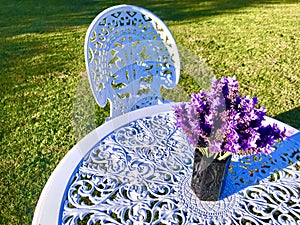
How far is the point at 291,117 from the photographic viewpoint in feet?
10.9

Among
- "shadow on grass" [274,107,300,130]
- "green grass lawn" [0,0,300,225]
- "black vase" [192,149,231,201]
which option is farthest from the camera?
"shadow on grass" [274,107,300,130]

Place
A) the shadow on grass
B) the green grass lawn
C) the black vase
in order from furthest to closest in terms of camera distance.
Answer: the shadow on grass → the green grass lawn → the black vase

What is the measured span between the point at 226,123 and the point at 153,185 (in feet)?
1.59

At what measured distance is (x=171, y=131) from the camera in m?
1.81

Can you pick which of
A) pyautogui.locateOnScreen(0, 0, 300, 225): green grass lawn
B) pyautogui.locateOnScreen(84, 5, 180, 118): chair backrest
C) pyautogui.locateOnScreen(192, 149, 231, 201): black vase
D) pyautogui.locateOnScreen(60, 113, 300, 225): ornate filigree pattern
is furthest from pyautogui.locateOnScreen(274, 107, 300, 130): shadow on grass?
pyautogui.locateOnScreen(192, 149, 231, 201): black vase

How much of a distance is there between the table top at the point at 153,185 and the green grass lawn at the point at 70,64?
→ 1026mm

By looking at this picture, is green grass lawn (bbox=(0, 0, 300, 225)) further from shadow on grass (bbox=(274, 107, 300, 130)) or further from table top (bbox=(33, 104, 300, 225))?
table top (bbox=(33, 104, 300, 225))

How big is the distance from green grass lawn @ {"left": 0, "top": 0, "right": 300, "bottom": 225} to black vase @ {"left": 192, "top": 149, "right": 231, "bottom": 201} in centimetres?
139

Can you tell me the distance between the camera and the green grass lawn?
2.79m

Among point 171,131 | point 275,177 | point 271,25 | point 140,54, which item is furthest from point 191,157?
point 271,25

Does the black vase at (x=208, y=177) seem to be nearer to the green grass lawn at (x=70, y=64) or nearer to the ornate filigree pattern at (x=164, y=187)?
the ornate filigree pattern at (x=164, y=187)

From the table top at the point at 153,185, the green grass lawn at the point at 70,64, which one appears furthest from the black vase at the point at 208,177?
the green grass lawn at the point at 70,64

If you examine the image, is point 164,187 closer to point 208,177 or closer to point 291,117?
point 208,177

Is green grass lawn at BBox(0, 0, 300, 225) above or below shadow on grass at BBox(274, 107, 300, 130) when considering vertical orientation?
above
